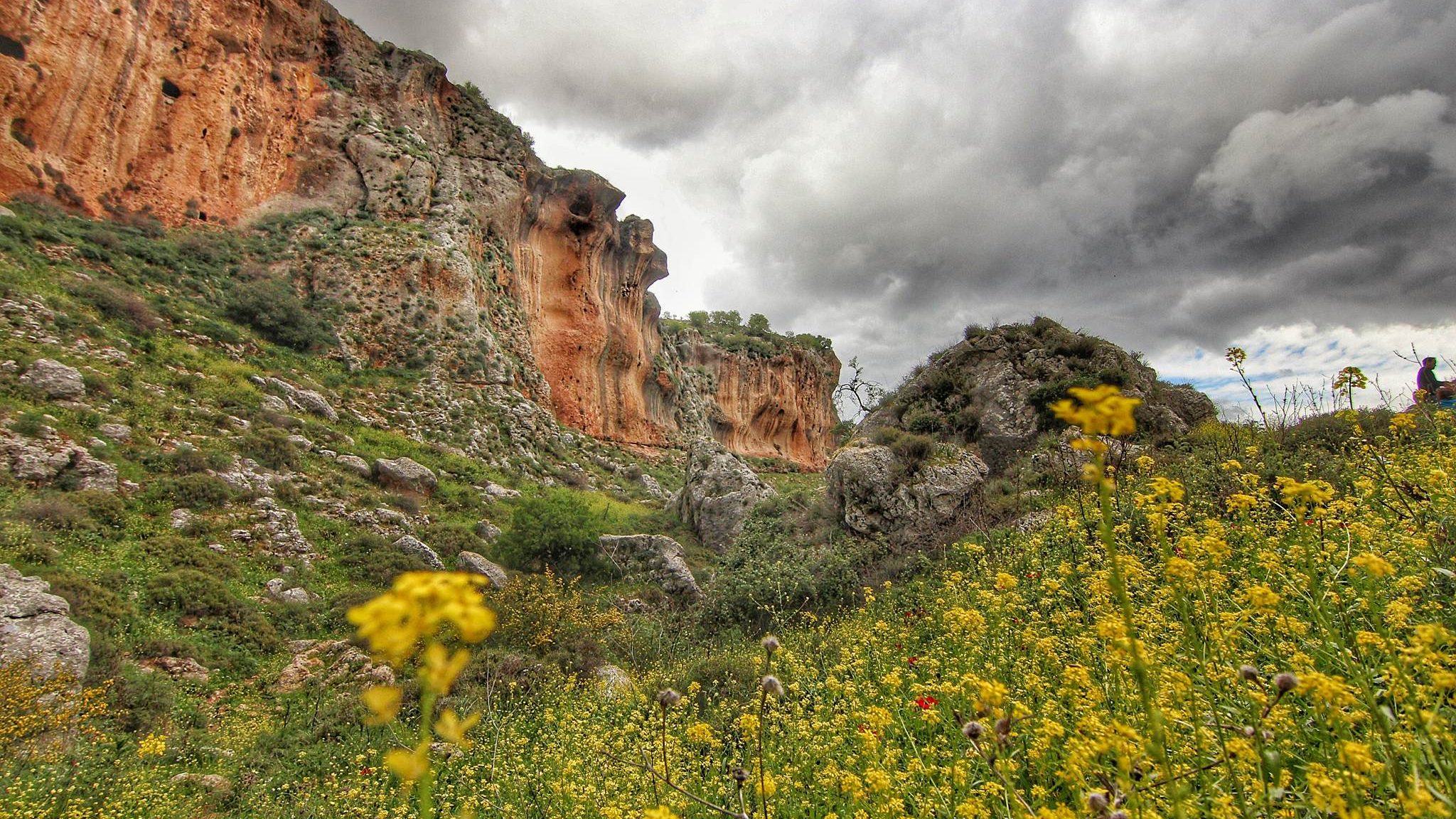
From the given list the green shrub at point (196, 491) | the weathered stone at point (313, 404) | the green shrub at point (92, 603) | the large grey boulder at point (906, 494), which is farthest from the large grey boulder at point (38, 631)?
the large grey boulder at point (906, 494)

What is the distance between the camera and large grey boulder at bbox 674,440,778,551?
688 inches

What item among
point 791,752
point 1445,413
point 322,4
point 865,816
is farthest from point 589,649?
point 322,4

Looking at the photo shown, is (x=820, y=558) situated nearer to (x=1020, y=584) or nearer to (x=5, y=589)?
(x=1020, y=584)

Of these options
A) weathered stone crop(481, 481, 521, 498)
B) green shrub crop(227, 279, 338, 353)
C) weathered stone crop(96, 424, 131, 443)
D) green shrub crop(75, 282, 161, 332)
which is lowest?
weathered stone crop(481, 481, 521, 498)

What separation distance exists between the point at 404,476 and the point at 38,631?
32.7ft

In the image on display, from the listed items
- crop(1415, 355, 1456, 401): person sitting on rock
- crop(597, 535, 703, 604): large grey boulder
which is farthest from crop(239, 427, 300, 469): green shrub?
crop(1415, 355, 1456, 401): person sitting on rock

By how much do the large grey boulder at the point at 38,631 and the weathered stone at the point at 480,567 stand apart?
20.8 ft

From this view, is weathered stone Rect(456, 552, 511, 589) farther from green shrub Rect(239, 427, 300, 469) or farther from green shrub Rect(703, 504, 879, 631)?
green shrub Rect(239, 427, 300, 469)

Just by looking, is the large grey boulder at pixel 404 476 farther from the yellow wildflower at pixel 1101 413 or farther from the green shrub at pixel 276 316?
the yellow wildflower at pixel 1101 413

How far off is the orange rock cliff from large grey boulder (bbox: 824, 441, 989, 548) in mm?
18519

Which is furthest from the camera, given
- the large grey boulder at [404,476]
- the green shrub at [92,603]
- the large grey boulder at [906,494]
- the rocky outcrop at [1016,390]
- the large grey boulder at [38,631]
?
the large grey boulder at [404,476]

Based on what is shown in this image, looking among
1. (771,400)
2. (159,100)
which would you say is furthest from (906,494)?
(771,400)

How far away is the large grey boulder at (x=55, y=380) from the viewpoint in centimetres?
1177

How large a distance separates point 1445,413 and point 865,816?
9.43m
